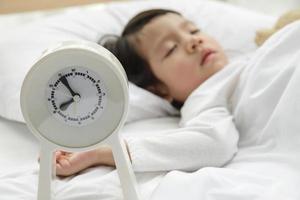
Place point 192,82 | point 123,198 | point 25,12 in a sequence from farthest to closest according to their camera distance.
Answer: point 25,12, point 192,82, point 123,198

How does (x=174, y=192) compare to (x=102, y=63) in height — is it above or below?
below

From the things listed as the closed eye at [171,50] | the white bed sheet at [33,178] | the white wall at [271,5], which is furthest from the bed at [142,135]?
the white wall at [271,5]

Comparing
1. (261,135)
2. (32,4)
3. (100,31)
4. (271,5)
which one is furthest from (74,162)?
(271,5)

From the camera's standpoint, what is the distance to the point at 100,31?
1.43m

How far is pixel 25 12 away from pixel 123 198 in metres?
1.18

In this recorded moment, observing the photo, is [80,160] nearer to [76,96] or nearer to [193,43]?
[76,96]

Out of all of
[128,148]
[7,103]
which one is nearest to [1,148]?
[7,103]

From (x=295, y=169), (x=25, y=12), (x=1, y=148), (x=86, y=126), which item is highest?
(x=86, y=126)

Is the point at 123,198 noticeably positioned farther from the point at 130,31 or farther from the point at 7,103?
the point at 130,31

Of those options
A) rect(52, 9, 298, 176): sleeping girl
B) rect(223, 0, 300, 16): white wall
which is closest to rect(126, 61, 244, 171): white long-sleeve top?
rect(52, 9, 298, 176): sleeping girl

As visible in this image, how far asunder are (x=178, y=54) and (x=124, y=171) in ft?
1.68

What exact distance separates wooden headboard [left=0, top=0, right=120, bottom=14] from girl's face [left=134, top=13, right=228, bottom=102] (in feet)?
2.08

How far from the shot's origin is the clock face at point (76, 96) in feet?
2.24

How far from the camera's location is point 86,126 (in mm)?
700
